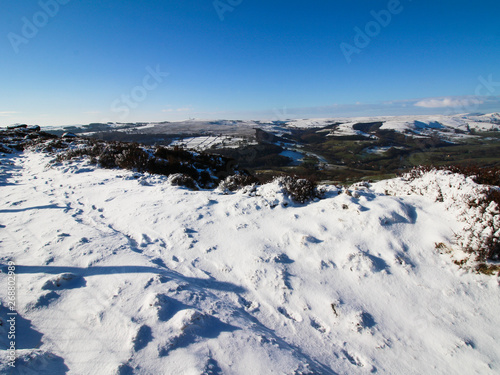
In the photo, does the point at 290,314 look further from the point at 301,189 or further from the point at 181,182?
the point at 181,182

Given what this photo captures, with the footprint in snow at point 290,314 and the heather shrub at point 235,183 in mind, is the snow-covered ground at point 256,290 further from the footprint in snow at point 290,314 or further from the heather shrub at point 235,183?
the heather shrub at point 235,183

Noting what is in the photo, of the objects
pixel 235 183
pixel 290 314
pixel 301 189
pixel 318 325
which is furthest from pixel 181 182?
pixel 318 325

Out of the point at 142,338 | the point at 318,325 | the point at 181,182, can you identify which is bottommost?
the point at 318,325

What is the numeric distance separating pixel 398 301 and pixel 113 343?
567 cm

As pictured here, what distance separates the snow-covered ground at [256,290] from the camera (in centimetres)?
373

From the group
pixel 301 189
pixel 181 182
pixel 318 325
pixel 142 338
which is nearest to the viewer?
pixel 142 338

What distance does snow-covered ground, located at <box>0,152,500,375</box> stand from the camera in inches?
147

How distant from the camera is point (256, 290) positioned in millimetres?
5363

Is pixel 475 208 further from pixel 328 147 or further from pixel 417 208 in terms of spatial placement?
pixel 328 147

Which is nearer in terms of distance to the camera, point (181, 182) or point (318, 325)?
point (318, 325)

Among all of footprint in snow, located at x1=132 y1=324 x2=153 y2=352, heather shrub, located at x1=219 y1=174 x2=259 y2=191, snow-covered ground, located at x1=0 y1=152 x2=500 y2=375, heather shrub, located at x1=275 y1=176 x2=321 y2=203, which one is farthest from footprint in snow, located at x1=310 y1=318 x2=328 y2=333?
heather shrub, located at x1=219 y1=174 x2=259 y2=191

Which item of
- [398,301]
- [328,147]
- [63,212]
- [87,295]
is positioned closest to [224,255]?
[87,295]

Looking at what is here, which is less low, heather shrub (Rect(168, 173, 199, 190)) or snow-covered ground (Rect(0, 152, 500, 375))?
heather shrub (Rect(168, 173, 199, 190))

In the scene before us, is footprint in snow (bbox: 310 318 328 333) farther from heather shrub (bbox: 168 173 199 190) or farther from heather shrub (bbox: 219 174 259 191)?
heather shrub (bbox: 168 173 199 190)
